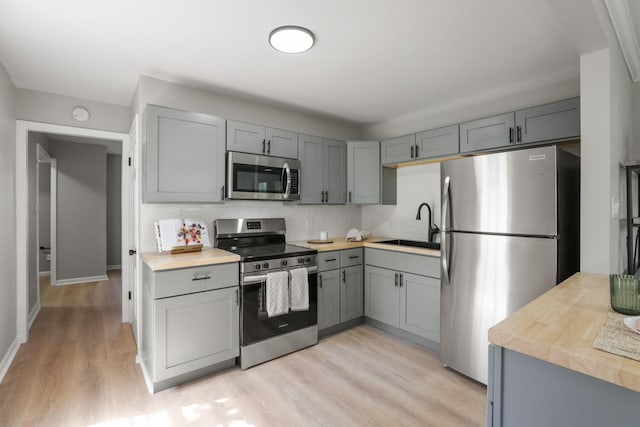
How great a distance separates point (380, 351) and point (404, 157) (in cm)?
206

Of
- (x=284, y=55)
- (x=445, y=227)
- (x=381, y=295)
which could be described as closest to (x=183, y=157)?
(x=284, y=55)

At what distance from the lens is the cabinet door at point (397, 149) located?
3.50m

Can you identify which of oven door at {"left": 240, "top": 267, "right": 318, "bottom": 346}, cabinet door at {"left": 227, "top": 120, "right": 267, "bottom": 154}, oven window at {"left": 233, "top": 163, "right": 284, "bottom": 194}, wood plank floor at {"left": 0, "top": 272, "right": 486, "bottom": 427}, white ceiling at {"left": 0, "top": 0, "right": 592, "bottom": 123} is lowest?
wood plank floor at {"left": 0, "top": 272, "right": 486, "bottom": 427}

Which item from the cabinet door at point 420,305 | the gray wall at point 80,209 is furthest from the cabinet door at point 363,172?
the gray wall at point 80,209

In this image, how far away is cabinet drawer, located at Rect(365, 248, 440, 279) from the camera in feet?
9.28

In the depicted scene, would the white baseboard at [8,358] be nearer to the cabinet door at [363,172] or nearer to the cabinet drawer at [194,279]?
the cabinet drawer at [194,279]

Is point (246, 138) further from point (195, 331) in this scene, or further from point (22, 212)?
point (22, 212)

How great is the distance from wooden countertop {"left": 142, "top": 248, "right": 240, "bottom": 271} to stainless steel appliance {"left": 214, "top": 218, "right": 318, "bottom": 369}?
0.15 m

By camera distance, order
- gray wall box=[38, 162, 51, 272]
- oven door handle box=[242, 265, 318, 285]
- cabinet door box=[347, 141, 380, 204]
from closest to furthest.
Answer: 1. oven door handle box=[242, 265, 318, 285]
2. cabinet door box=[347, 141, 380, 204]
3. gray wall box=[38, 162, 51, 272]

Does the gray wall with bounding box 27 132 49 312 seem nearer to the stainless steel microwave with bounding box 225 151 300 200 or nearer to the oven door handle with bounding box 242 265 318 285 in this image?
the stainless steel microwave with bounding box 225 151 300 200

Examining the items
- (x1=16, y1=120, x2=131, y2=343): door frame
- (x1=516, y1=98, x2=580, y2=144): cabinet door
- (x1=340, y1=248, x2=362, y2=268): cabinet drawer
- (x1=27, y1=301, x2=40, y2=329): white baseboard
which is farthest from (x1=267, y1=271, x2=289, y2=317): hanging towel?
(x1=27, y1=301, x2=40, y2=329): white baseboard

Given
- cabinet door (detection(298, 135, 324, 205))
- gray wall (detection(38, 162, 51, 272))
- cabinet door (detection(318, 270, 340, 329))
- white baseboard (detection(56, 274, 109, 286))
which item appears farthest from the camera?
gray wall (detection(38, 162, 51, 272))

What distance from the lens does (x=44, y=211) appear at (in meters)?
5.92

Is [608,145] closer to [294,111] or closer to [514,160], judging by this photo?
[514,160]
